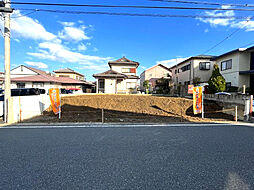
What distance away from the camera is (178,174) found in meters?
2.25

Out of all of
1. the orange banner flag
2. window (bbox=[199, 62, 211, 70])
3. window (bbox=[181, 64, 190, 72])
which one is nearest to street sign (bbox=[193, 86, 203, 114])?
the orange banner flag

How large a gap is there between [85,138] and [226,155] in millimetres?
4025

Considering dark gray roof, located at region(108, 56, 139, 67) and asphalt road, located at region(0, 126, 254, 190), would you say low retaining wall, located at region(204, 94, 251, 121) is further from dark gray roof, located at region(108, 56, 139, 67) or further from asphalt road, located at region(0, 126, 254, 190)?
dark gray roof, located at region(108, 56, 139, 67)

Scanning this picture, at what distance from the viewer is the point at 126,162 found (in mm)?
2654

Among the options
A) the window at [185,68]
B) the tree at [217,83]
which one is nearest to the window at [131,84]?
the window at [185,68]

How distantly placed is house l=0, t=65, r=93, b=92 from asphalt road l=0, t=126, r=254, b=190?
19560mm

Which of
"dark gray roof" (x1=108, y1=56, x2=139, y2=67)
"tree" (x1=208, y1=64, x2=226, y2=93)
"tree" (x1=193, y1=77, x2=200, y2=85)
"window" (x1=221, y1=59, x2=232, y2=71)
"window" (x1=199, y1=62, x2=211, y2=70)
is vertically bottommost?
"tree" (x1=208, y1=64, x2=226, y2=93)

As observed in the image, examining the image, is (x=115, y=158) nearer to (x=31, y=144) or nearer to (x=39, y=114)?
(x=31, y=144)

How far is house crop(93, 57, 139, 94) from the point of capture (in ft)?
63.7

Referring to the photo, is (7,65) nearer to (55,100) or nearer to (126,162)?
(55,100)

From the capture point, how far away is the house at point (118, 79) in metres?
19.4

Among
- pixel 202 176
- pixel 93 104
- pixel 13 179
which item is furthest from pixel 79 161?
pixel 93 104

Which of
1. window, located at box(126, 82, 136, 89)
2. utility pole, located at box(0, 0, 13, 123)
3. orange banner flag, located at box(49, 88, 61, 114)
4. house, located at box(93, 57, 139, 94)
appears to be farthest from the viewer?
window, located at box(126, 82, 136, 89)

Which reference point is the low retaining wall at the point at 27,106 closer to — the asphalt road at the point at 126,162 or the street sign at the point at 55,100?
the street sign at the point at 55,100
